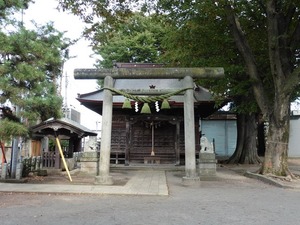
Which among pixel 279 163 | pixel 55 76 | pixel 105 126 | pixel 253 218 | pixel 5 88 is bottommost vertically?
pixel 253 218

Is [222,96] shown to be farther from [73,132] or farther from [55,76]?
[55,76]

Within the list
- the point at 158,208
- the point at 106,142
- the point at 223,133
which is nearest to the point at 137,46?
the point at 223,133

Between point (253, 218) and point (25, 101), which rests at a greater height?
point (25, 101)

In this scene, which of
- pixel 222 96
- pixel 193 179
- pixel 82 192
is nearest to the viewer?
pixel 82 192

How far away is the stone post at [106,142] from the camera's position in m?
10.7

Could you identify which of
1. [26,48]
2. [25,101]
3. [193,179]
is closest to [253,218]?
[193,179]

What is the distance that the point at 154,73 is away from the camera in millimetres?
11422

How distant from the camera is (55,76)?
38.0ft

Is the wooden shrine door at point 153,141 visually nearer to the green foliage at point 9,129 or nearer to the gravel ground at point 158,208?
the gravel ground at point 158,208

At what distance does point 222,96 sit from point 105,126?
351 inches

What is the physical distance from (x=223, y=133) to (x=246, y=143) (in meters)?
8.13

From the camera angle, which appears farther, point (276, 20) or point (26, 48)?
point (276, 20)

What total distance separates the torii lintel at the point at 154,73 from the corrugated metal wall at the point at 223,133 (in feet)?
62.5

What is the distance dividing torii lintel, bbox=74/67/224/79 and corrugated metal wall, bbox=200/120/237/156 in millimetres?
19050
